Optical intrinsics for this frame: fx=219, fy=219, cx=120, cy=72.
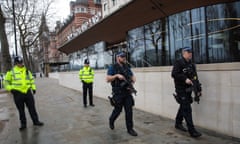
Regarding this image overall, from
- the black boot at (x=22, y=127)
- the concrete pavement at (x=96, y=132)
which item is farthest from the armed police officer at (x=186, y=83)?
the black boot at (x=22, y=127)

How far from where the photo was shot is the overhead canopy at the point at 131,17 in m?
8.04

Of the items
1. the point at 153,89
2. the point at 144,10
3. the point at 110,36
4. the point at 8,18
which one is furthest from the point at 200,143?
the point at 8,18

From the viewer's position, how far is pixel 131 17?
10.1 meters

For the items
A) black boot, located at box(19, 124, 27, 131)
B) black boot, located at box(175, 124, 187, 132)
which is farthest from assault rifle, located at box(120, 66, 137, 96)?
black boot, located at box(19, 124, 27, 131)

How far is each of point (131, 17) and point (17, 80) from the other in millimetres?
6183

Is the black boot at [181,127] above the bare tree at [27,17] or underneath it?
underneath

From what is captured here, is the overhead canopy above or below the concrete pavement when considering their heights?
above

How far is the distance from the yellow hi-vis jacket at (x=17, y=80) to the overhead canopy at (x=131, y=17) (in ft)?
16.4

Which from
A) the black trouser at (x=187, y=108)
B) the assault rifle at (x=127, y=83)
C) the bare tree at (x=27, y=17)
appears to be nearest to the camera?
the black trouser at (x=187, y=108)

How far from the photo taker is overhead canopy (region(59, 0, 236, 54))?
804 centimetres

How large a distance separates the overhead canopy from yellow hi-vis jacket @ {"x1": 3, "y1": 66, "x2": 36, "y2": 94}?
498 cm

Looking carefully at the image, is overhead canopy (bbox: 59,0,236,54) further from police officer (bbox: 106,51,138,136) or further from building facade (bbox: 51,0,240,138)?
police officer (bbox: 106,51,138,136)

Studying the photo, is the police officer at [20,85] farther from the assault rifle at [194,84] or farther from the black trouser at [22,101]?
the assault rifle at [194,84]

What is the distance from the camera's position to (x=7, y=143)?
4645mm
